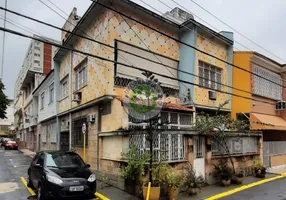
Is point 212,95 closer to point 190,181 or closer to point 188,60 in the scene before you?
point 188,60

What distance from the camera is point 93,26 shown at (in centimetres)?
1337

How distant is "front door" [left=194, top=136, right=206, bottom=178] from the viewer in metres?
10.3

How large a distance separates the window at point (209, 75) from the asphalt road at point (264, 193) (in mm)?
6472

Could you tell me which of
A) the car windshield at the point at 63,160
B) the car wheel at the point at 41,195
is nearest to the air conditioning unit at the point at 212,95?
the car windshield at the point at 63,160

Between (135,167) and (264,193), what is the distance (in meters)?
4.91

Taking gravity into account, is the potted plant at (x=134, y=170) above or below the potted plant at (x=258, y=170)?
above

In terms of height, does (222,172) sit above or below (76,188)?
below

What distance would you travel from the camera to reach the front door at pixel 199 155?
10258 millimetres

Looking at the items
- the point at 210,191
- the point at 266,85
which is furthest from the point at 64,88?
the point at 266,85

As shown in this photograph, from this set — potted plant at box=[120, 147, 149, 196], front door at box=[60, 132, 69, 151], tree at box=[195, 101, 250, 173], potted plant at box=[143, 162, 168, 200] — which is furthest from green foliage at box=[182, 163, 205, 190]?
front door at box=[60, 132, 69, 151]

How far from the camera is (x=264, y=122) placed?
52.6 feet

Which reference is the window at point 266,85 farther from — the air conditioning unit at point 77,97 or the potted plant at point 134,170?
the potted plant at point 134,170

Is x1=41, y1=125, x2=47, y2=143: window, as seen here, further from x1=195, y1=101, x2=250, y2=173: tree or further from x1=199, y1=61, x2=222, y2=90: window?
x1=195, y1=101, x2=250, y2=173: tree

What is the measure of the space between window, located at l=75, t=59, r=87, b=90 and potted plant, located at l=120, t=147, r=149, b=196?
274 inches
